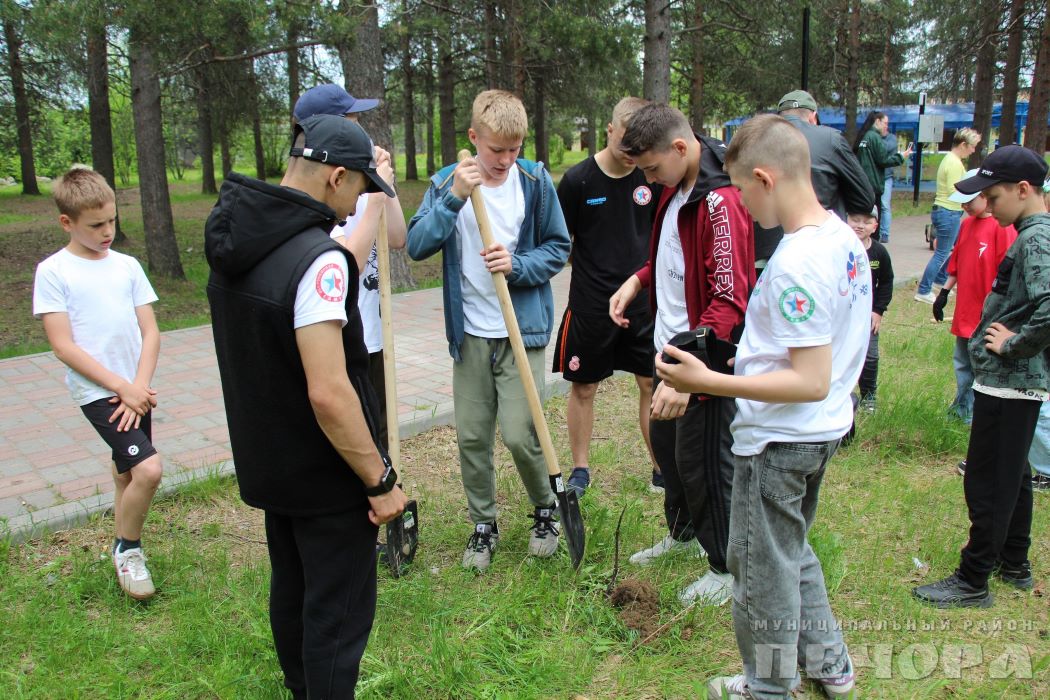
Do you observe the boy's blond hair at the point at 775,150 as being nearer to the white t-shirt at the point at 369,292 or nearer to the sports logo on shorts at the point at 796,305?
the sports logo on shorts at the point at 796,305

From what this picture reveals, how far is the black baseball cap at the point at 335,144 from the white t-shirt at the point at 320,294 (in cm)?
29

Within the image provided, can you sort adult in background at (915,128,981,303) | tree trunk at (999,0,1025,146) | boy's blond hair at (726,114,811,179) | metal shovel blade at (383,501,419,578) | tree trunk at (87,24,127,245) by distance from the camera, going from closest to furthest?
1. boy's blond hair at (726,114,811,179)
2. metal shovel blade at (383,501,419,578)
3. adult in background at (915,128,981,303)
4. tree trunk at (87,24,127,245)
5. tree trunk at (999,0,1025,146)

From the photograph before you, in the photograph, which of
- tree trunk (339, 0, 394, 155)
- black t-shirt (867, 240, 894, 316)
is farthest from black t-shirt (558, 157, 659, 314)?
tree trunk (339, 0, 394, 155)

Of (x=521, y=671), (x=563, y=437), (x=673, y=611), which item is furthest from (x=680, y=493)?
(x=563, y=437)

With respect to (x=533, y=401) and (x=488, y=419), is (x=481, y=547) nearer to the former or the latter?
(x=488, y=419)

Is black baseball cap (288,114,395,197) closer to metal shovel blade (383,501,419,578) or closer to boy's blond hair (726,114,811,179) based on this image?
boy's blond hair (726,114,811,179)

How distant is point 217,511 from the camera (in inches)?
163

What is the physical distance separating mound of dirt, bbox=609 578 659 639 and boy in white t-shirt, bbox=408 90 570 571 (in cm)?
47

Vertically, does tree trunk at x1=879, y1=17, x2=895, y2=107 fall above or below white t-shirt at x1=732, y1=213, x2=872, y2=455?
above

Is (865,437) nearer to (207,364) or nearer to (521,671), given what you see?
(521,671)

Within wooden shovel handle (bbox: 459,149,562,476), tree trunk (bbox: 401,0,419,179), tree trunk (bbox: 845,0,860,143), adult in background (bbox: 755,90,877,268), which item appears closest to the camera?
wooden shovel handle (bbox: 459,149,562,476)

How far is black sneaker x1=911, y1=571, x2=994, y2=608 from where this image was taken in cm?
321

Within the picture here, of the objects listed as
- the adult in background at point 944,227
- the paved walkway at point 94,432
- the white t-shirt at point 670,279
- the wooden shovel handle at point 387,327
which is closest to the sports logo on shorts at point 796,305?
the white t-shirt at point 670,279

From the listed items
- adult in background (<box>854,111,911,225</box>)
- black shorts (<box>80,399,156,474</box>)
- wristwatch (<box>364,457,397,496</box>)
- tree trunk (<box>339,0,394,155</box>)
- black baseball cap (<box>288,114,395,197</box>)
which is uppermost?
tree trunk (<box>339,0,394,155</box>)
